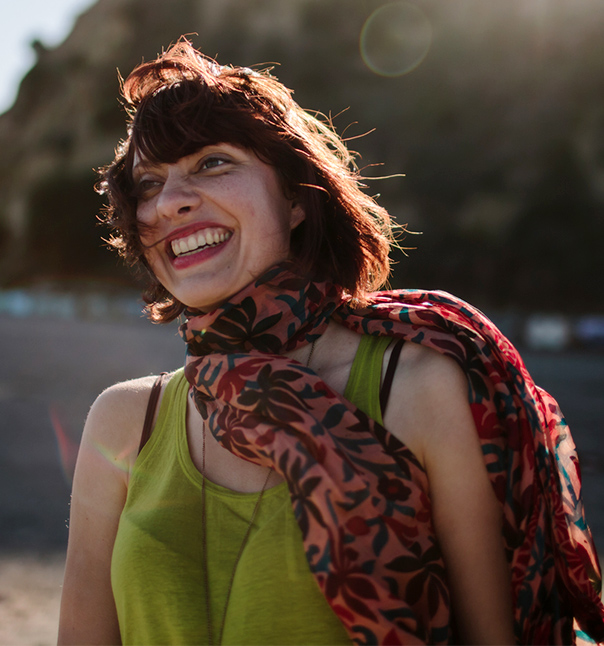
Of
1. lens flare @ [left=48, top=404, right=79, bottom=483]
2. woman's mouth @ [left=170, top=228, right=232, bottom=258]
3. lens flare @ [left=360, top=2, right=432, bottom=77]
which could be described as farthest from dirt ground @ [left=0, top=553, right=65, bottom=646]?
lens flare @ [left=360, top=2, right=432, bottom=77]

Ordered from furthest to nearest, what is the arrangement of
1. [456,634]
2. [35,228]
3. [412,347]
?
[35,228] < [412,347] < [456,634]

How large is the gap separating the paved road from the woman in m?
3.11

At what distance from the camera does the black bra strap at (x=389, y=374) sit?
1440 mm

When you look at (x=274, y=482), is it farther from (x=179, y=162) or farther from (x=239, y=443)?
(x=179, y=162)

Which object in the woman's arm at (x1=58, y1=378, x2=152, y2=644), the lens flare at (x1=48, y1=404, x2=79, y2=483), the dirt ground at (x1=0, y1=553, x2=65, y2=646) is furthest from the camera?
the lens flare at (x1=48, y1=404, x2=79, y2=483)

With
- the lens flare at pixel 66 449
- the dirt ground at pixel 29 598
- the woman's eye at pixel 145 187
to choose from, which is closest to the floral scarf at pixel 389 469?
the woman's eye at pixel 145 187

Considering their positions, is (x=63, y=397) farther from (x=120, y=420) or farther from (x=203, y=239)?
(x=203, y=239)

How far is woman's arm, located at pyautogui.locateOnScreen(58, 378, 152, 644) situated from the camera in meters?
1.64

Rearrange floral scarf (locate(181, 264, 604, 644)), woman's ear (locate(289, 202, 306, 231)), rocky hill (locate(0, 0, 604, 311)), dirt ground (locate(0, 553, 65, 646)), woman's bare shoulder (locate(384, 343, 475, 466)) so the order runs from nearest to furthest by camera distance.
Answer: floral scarf (locate(181, 264, 604, 644)) < woman's bare shoulder (locate(384, 343, 475, 466)) < woman's ear (locate(289, 202, 306, 231)) < dirt ground (locate(0, 553, 65, 646)) < rocky hill (locate(0, 0, 604, 311))

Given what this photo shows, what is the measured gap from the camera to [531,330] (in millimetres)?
16922

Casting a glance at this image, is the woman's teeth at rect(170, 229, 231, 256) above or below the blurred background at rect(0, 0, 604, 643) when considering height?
below

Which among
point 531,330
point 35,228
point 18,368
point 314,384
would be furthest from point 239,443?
point 35,228

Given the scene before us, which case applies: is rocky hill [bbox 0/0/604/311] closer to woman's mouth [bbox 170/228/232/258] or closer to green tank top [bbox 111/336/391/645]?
woman's mouth [bbox 170/228/232/258]

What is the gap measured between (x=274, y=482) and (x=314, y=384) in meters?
0.25
